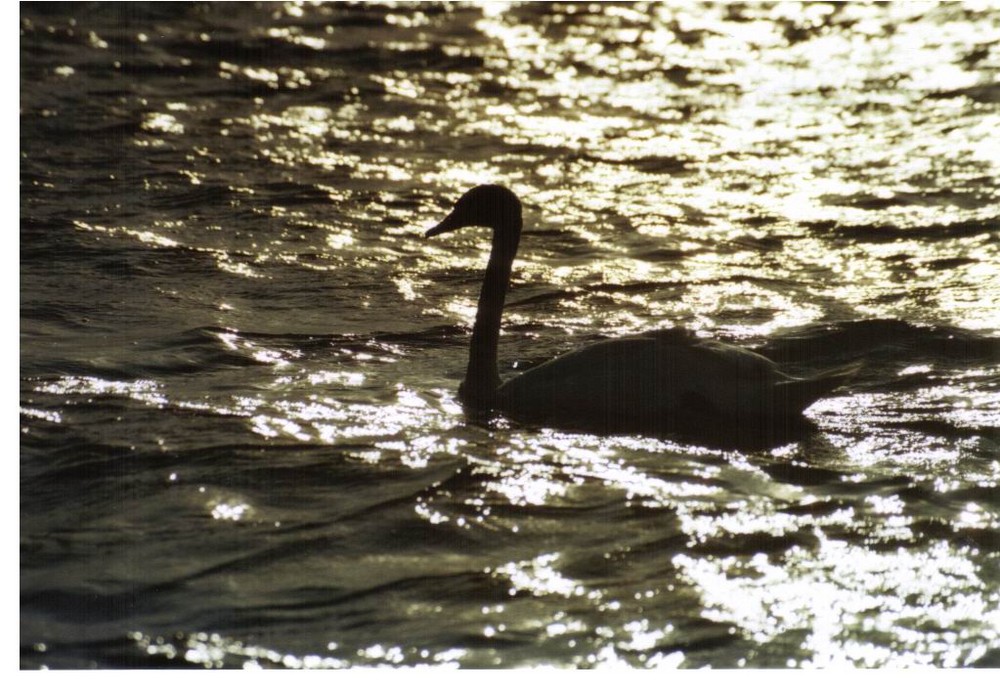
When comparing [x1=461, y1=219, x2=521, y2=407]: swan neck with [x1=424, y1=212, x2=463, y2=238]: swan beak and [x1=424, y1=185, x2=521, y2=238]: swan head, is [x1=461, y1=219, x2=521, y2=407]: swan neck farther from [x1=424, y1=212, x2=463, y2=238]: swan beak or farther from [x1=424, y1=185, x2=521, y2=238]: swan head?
[x1=424, y1=212, x2=463, y2=238]: swan beak

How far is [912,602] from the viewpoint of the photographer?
17.4 ft

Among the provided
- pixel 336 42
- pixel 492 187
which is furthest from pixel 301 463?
pixel 336 42

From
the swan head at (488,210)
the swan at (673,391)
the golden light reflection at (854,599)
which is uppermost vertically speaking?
the swan head at (488,210)

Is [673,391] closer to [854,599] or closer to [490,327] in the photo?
[490,327]

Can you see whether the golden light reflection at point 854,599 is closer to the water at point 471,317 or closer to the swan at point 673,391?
the water at point 471,317

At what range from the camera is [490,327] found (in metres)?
7.82

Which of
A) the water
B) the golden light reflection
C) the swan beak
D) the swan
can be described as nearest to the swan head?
the swan beak

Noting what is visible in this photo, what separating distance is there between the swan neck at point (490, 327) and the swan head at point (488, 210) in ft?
0.06

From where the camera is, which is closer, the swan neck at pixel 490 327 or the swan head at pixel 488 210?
the swan neck at pixel 490 327

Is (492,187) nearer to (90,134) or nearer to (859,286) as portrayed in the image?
(859,286)

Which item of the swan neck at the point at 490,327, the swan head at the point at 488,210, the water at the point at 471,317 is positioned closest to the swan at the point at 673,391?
the water at the point at 471,317

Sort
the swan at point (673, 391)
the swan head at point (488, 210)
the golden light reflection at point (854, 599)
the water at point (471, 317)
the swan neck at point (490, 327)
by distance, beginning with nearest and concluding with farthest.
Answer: the golden light reflection at point (854, 599) < the water at point (471, 317) < the swan at point (673, 391) < the swan neck at point (490, 327) < the swan head at point (488, 210)

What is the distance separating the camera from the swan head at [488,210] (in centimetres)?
799

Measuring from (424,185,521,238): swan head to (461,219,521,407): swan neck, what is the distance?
0.06 ft
